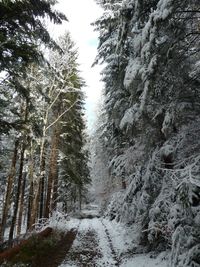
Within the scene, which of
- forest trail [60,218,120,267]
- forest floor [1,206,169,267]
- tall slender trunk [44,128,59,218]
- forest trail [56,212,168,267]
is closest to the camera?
forest trail [56,212,168,267]

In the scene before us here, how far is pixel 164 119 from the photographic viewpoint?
26.4 feet

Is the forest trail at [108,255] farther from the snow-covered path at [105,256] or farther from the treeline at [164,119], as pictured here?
the treeline at [164,119]

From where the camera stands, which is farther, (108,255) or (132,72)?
(108,255)

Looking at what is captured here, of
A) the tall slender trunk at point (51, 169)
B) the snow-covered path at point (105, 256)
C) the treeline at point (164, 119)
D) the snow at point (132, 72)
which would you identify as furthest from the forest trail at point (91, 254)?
the snow at point (132, 72)

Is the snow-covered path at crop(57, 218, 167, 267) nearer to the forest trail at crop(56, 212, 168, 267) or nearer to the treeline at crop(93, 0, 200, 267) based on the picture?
the forest trail at crop(56, 212, 168, 267)

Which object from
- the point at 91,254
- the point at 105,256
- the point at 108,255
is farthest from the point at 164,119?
the point at 91,254

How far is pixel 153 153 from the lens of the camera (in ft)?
35.8

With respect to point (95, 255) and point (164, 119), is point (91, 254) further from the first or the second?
point (164, 119)

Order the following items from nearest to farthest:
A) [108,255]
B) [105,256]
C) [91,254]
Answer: [105,256] < [108,255] < [91,254]

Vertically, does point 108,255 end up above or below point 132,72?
below

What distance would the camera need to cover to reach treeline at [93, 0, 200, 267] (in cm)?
613

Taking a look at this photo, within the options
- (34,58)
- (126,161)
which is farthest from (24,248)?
(34,58)

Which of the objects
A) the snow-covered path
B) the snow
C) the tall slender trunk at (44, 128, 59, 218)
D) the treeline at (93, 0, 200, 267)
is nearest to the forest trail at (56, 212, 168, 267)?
the snow-covered path

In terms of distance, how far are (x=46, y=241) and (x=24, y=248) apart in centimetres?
198
